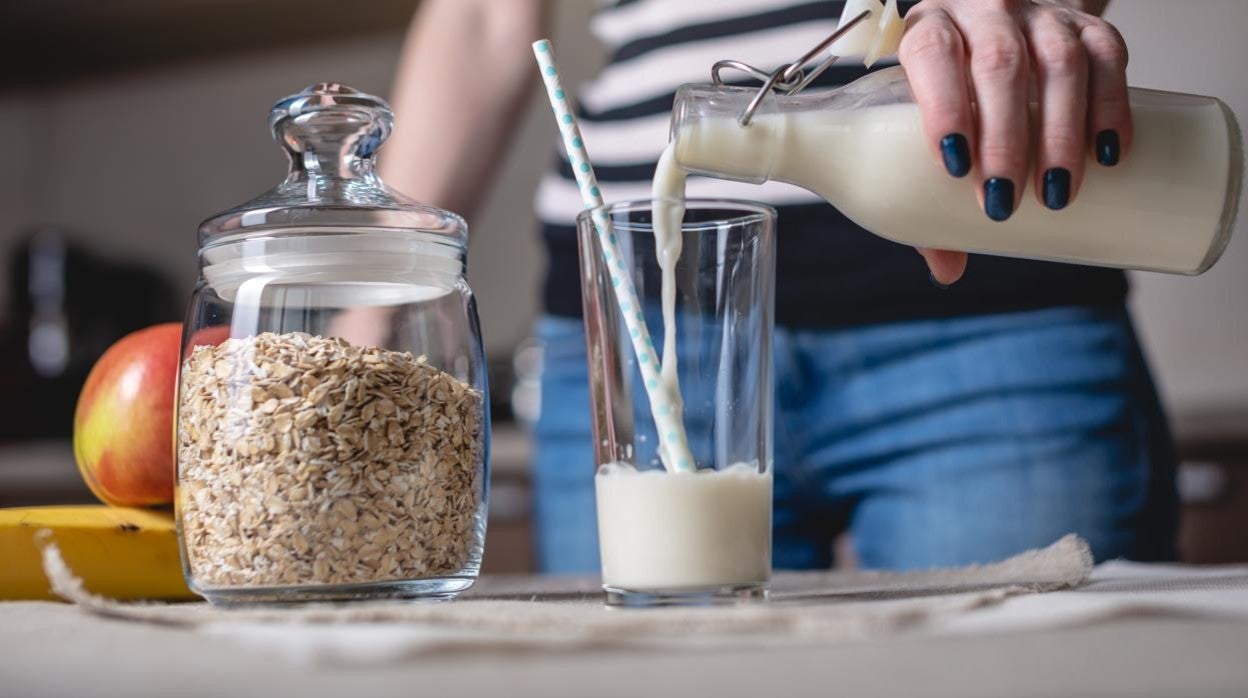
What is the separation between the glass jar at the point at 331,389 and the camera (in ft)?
1.87

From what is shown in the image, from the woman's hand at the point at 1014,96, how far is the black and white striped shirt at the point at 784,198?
1.32ft

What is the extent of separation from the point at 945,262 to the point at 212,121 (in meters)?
2.80

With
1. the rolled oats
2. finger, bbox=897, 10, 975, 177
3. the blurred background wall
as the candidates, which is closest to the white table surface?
the rolled oats

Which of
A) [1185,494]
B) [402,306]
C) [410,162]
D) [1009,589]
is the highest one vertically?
[410,162]

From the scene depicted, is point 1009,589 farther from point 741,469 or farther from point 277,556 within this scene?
point 277,556

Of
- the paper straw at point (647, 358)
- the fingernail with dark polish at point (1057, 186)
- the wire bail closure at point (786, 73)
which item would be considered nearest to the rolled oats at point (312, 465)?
the paper straw at point (647, 358)

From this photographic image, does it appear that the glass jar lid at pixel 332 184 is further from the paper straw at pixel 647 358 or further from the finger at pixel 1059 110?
the finger at pixel 1059 110

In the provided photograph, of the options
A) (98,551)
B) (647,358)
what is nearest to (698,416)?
(647,358)

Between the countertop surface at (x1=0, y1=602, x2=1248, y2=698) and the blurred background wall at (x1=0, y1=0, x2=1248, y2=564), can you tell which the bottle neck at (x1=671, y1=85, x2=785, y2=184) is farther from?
the blurred background wall at (x1=0, y1=0, x2=1248, y2=564)

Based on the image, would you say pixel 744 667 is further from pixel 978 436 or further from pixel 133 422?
pixel 978 436

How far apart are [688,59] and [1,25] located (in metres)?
2.64

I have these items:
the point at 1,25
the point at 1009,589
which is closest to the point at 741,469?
the point at 1009,589

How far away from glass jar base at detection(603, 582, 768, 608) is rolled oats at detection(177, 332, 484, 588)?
98 mm

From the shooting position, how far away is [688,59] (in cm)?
107
